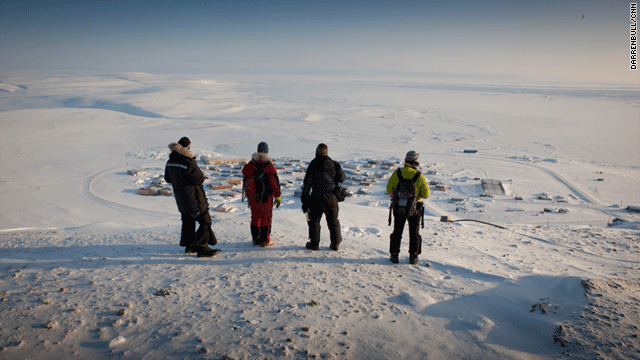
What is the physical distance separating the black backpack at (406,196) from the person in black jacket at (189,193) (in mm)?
2775

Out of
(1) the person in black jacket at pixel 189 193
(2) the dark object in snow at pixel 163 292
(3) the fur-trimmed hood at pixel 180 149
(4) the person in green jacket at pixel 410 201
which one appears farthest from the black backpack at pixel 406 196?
(2) the dark object in snow at pixel 163 292

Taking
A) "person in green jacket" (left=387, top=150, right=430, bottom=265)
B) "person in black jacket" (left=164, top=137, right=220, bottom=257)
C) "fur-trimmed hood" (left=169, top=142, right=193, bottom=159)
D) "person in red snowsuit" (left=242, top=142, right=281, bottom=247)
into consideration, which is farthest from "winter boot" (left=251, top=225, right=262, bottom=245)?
"person in green jacket" (left=387, top=150, right=430, bottom=265)

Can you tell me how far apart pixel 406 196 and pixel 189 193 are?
3.07 m

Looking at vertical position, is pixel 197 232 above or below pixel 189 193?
below

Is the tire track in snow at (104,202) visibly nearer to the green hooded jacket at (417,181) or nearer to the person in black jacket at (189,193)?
the person in black jacket at (189,193)

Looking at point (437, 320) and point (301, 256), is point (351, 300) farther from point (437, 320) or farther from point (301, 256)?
point (301, 256)

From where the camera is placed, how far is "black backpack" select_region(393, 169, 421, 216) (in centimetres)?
474

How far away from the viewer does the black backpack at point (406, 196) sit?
4.74m

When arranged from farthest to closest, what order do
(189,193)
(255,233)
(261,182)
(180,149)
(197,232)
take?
(255,233)
(261,182)
(197,232)
(189,193)
(180,149)

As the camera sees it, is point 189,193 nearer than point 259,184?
Yes

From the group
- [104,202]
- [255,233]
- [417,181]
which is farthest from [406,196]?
[104,202]

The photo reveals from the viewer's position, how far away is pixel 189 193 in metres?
4.58

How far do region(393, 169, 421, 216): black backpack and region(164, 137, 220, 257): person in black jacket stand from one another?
2.78 meters

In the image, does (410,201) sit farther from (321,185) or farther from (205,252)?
(205,252)
